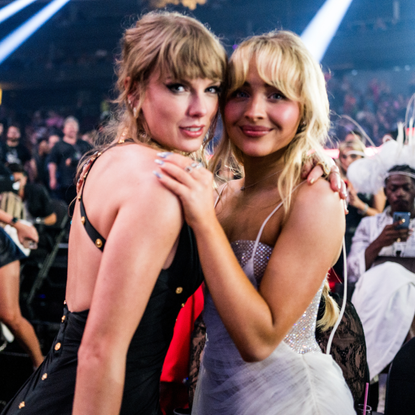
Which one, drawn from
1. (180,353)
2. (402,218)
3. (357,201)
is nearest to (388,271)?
(402,218)

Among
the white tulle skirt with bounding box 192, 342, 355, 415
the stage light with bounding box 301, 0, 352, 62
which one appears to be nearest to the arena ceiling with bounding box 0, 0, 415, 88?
the stage light with bounding box 301, 0, 352, 62

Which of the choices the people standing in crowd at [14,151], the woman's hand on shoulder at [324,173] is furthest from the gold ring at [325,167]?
the people standing in crowd at [14,151]

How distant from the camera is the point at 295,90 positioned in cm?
132

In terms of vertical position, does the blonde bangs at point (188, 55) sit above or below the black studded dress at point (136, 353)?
above

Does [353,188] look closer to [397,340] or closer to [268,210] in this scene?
[397,340]

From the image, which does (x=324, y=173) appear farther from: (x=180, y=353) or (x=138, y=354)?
(x=180, y=353)

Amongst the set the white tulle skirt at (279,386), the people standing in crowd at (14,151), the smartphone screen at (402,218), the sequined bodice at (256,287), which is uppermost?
the sequined bodice at (256,287)

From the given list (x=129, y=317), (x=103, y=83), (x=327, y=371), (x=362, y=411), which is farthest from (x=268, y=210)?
(x=103, y=83)

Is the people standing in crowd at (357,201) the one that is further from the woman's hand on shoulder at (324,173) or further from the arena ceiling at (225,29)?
the arena ceiling at (225,29)

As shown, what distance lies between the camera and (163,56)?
1.08 meters

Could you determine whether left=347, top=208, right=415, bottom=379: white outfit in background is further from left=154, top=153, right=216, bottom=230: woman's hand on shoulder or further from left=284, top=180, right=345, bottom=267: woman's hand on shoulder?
left=154, top=153, right=216, bottom=230: woman's hand on shoulder

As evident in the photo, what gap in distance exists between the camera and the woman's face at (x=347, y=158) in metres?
3.97

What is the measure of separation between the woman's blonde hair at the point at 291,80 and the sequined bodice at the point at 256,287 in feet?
0.51

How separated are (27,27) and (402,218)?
1078cm
